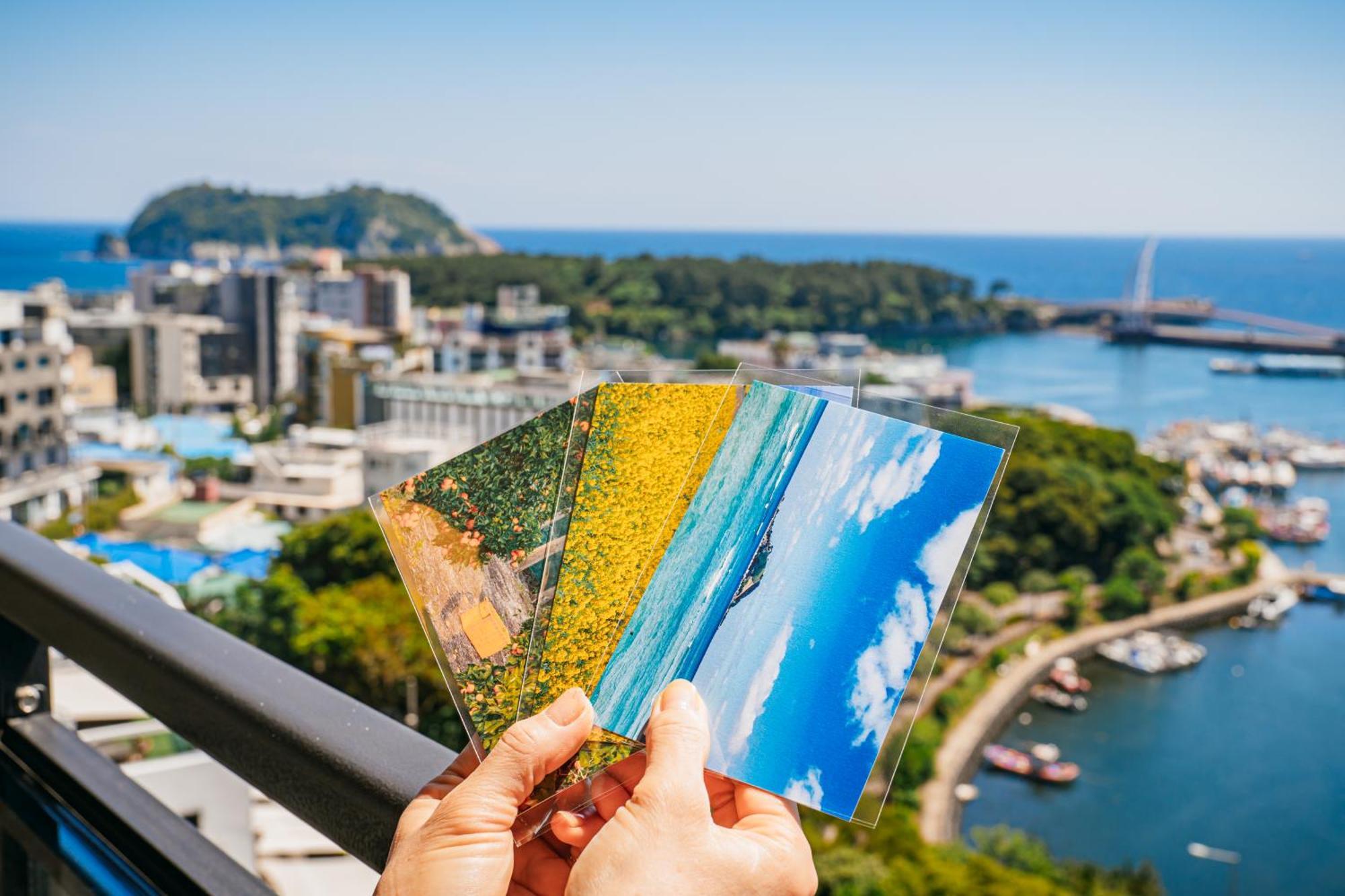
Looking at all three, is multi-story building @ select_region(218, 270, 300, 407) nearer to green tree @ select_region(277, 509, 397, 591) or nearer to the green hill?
green tree @ select_region(277, 509, 397, 591)

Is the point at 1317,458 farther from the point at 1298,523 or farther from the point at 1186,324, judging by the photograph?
the point at 1186,324

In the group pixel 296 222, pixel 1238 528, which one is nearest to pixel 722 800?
pixel 1238 528

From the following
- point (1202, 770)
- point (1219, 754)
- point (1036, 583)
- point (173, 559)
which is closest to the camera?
point (173, 559)

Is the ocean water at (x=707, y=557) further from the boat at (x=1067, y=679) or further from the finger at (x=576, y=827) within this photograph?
the boat at (x=1067, y=679)

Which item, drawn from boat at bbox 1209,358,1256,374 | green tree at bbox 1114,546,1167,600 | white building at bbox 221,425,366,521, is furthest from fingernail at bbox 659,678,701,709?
boat at bbox 1209,358,1256,374

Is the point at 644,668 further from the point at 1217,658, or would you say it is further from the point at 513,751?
the point at 1217,658
